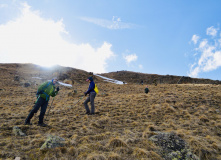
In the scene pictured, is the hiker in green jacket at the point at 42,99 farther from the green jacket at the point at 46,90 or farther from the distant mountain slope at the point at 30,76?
the distant mountain slope at the point at 30,76

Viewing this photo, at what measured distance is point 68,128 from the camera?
20.2 feet

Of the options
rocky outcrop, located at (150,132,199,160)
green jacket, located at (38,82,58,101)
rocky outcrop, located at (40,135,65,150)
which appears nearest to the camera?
rocky outcrop, located at (150,132,199,160)

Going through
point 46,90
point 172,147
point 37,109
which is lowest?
point 37,109

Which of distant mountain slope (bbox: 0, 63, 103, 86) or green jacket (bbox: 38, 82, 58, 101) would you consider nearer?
green jacket (bbox: 38, 82, 58, 101)

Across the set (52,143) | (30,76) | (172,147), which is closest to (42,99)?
(52,143)

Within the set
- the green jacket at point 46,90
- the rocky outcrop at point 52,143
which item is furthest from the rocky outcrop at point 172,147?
the green jacket at point 46,90

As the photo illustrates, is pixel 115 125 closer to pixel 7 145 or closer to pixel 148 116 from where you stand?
pixel 148 116

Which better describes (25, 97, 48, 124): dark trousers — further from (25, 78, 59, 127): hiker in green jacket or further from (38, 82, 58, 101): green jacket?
(38, 82, 58, 101): green jacket

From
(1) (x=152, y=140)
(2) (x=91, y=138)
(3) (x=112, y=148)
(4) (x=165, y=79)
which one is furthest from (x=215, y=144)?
(4) (x=165, y=79)

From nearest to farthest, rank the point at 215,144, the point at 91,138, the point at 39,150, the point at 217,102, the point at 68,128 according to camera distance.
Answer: the point at 39,150 < the point at 215,144 < the point at 91,138 < the point at 68,128 < the point at 217,102

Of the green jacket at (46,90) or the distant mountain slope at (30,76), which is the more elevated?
the green jacket at (46,90)

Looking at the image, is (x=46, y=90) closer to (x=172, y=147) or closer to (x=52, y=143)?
(x=52, y=143)

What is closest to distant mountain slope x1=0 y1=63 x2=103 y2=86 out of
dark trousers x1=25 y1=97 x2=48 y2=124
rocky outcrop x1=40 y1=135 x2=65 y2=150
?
dark trousers x1=25 y1=97 x2=48 y2=124

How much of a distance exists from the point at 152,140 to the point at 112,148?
5.28 feet
